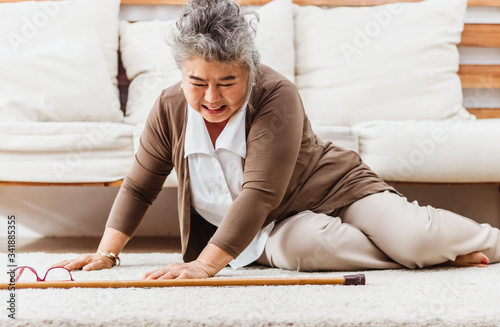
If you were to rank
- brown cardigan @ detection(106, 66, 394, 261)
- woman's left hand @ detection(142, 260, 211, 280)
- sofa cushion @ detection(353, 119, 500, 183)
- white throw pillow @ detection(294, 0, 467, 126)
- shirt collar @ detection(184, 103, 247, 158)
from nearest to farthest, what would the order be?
woman's left hand @ detection(142, 260, 211, 280) < brown cardigan @ detection(106, 66, 394, 261) < shirt collar @ detection(184, 103, 247, 158) < sofa cushion @ detection(353, 119, 500, 183) < white throw pillow @ detection(294, 0, 467, 126)

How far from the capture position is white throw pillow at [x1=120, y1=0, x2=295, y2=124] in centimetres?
212

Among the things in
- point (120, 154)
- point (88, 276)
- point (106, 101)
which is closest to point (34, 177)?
point (120, 154)

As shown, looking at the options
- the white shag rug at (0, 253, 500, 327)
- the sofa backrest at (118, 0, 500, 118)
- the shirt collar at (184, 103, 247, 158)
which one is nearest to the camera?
the white shag rug at (0, 253, 500, 327)

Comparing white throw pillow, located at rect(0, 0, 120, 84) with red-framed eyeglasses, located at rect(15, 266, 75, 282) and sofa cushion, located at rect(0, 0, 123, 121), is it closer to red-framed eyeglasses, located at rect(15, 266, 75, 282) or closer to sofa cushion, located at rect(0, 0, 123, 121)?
sofa cushion, located at rect(0, 0, 123, 121)

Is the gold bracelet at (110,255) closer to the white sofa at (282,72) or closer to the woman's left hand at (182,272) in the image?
the woman's left hand at (182,272)

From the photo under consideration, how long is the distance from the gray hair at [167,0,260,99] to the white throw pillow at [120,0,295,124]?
0.94 metres

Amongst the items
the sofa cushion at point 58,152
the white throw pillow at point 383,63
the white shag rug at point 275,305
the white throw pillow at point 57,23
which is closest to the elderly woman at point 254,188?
the white shag rug at point 275,305

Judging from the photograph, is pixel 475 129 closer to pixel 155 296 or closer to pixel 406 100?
pixel 406 100

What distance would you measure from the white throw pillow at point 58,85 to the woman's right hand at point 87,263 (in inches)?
29.9

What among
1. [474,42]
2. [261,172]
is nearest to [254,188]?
[261,172]

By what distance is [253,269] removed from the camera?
1435 millimetres

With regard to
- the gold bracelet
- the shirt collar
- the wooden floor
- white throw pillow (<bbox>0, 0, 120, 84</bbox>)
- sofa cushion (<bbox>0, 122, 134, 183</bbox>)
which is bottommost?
the wooden floor

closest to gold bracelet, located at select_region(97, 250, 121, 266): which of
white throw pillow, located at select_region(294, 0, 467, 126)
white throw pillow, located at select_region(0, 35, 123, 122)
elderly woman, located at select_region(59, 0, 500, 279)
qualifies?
elderly woman, located at select_region(59, 0, 500, 279)

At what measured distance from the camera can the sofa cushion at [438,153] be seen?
175cm
